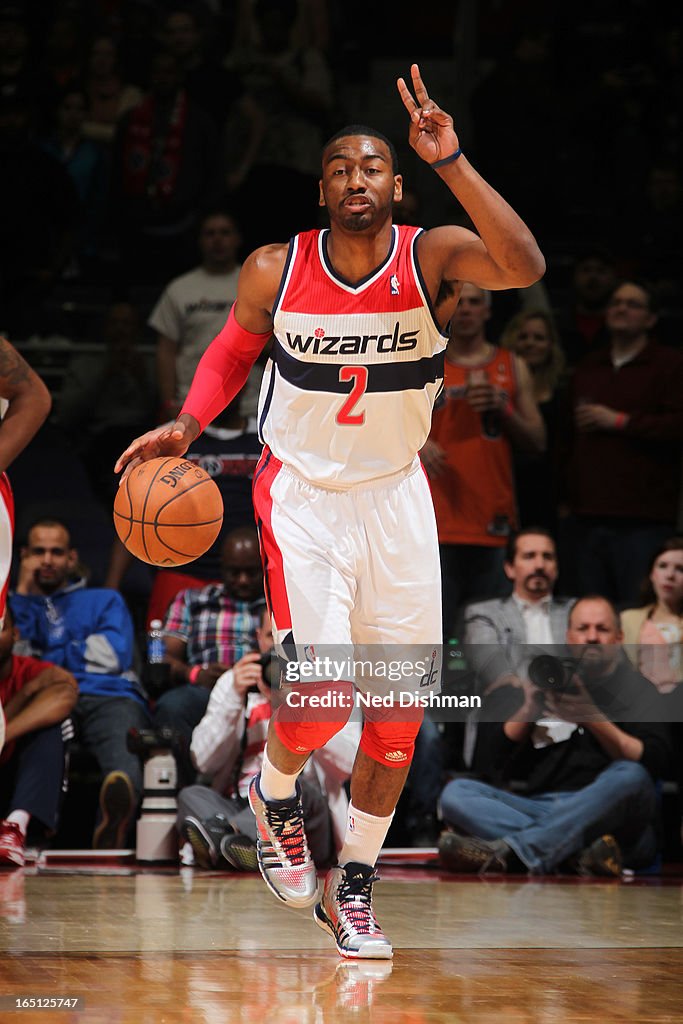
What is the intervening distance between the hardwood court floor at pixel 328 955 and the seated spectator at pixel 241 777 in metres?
0.33

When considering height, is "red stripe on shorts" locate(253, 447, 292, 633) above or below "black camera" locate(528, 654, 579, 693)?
above

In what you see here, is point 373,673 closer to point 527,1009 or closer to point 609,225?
point 527,1009

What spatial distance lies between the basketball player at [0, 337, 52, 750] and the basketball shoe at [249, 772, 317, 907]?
102 cm

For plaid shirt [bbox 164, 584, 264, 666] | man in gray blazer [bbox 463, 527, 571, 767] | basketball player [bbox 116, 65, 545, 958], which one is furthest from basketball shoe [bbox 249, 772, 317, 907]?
plaid shirt [bbox 164, 584, 264, 666]

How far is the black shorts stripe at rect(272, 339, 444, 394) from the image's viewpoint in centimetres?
435

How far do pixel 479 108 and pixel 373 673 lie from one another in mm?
6907

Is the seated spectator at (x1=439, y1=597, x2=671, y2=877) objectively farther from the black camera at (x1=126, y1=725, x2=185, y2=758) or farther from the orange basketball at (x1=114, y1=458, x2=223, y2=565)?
the orange basketball at (x1=114, y1=458, x2=223, y2=565)

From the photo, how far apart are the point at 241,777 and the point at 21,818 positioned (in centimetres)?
100

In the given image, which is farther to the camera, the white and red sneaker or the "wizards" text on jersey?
the white and red sneaker

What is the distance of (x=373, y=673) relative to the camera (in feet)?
14.2

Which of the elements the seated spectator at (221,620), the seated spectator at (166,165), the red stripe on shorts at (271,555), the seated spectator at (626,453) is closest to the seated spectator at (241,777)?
the seated spectator at (221,620)

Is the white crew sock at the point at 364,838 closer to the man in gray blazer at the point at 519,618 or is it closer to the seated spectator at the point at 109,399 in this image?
the man in gray blazer at the point at 519,618

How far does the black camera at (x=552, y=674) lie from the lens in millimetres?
6535

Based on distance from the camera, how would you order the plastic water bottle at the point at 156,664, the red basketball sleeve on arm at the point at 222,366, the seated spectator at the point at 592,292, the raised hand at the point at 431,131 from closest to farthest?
the raised hand at the point at 431,131 < the red basketball sleeve on arm at the point at 222,366 < the plastic water bottle at the point at 156,664 < the seated spectator at the point at 592,292
